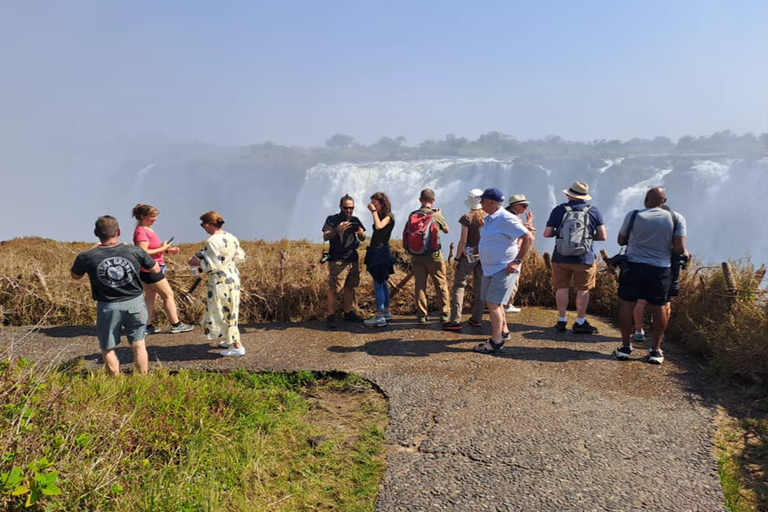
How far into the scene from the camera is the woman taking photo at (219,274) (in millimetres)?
5027

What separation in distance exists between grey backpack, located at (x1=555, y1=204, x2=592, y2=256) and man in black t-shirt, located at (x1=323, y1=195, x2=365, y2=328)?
229 cm

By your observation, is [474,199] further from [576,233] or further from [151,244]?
[151,244]

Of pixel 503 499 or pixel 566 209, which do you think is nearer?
pixel 503 499

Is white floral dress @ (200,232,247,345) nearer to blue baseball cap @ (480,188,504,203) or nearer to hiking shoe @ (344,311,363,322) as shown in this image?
hiking shoe @ (344,311,363,322)

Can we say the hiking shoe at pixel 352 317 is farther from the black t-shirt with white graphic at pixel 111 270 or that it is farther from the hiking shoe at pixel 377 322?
the black t-shirt with white graphic at pixel 111 270

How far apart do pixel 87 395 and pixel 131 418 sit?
62cm

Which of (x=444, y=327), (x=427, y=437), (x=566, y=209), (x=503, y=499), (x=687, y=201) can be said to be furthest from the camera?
(x=687, y=201)

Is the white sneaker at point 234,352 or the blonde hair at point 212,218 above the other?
the blonde hair at point 212,218

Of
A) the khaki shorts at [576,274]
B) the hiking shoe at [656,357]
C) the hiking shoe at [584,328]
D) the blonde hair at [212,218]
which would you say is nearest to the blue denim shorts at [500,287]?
the khaki shorts at [576,274]

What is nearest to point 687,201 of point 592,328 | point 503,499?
point 592,328

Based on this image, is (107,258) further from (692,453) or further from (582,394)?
(692,453)

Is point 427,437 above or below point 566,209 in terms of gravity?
below

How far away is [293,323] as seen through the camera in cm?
664

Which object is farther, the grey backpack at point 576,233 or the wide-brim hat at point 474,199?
the wide-brim hat at point 474,199
